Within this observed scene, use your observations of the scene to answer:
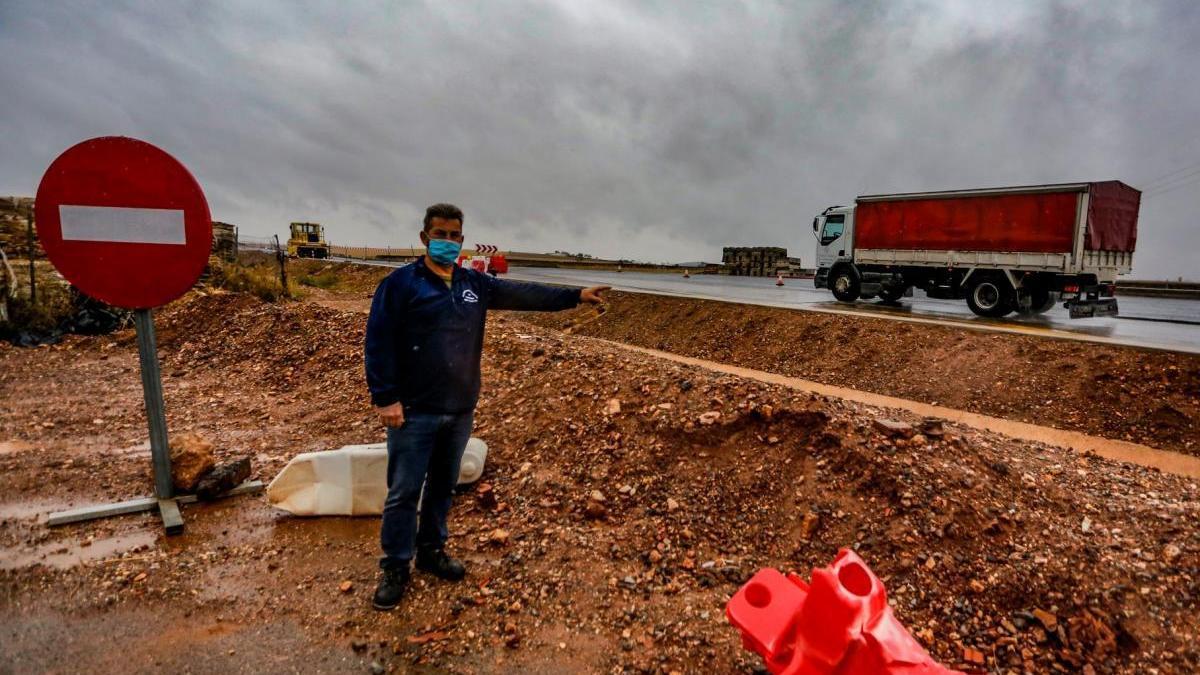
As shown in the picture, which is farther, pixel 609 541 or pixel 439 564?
pixel 609 541

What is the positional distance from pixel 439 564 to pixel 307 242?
1721 inches

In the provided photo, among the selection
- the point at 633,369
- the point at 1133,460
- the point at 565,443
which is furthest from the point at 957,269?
the point at 565,443

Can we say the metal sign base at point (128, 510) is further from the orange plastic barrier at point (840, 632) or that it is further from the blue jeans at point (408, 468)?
the orange plastic barrier at point (840, 632)

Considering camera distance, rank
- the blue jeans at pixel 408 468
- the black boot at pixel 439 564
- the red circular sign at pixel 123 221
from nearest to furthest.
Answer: the blue jeans at pixel 408 468 → the black boot at pixel 439 564 → the red circular sign at pixel 123 221

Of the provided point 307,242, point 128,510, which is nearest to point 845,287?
point 128,510

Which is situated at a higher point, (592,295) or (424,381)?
(592,295)

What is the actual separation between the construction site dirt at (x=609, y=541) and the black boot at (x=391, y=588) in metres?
0.06

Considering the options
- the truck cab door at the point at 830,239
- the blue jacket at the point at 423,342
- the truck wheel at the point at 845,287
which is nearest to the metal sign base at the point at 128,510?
the blue jacket at the point at 423,342

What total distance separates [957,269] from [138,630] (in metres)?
17.1

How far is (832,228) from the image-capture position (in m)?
18.0

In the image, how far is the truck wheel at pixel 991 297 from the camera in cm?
1404

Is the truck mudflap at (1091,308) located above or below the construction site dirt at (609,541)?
above

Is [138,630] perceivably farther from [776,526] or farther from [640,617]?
[776,526]

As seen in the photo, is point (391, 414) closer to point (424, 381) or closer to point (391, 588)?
point (424, 381)
